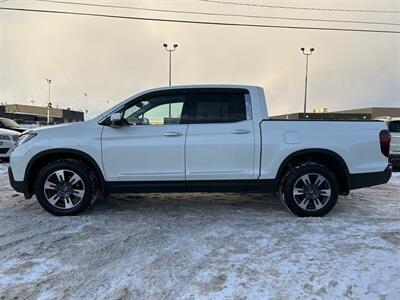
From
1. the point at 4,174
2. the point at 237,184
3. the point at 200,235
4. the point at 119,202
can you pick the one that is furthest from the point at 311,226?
the point at 4,174

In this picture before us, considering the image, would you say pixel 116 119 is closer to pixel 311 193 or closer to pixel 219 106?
pixel 219 106

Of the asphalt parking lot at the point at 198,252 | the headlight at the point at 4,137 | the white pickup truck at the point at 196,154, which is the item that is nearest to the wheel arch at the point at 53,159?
the white pickup truck at the point at 196,154

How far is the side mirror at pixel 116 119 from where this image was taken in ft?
17.8

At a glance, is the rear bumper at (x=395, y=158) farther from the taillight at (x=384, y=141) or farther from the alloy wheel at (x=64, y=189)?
the alloy wheel at (x=64, y=189)

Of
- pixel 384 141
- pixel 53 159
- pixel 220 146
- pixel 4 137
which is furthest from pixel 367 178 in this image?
pixel 4 137

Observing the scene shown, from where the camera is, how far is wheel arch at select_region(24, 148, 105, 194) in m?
5.57

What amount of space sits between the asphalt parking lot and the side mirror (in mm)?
1329

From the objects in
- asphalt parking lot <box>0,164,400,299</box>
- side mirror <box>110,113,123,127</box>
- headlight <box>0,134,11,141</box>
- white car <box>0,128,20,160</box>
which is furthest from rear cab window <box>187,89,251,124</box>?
headlight <box>0,134,11,141</box>

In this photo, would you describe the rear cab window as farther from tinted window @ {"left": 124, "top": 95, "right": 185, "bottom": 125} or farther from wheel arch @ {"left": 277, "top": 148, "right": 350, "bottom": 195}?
wheel arch @ {"left": 277, "top": 148, "right": 350, "bottom": 195}

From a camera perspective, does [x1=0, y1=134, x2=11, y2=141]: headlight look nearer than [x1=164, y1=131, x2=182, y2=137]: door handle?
No

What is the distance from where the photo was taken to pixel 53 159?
5.76m

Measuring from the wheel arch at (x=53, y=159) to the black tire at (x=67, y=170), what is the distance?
0.27ft

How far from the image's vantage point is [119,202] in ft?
21.4

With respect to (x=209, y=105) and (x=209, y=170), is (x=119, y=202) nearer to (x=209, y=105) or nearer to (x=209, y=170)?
(x=209, y=170)
